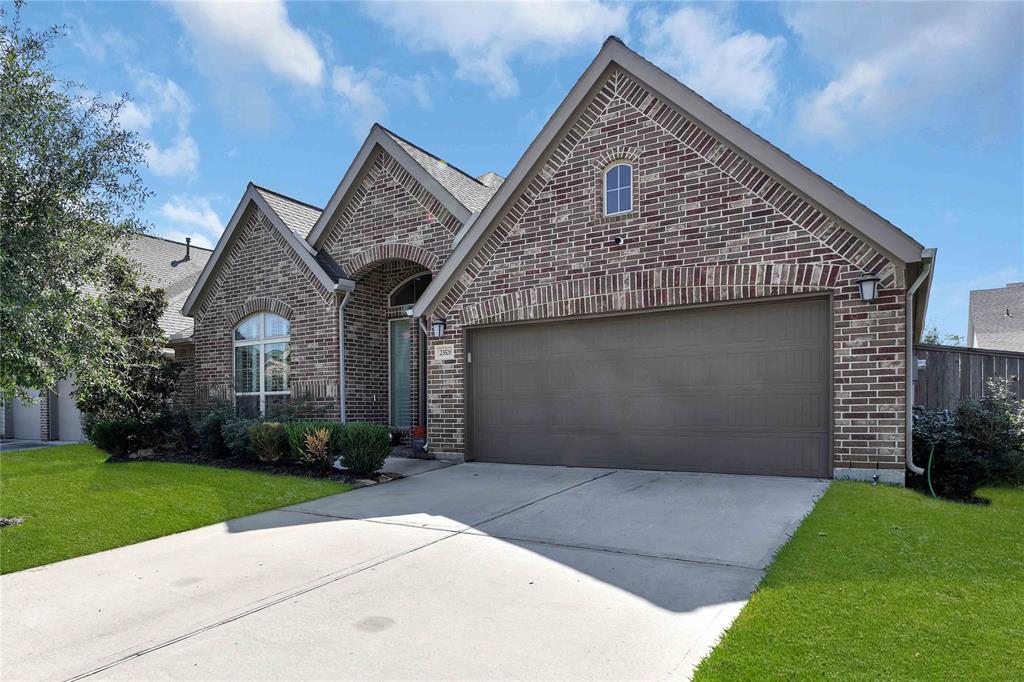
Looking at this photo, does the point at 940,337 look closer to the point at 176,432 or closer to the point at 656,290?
the point at 656,290

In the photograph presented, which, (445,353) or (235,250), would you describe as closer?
(445,353)

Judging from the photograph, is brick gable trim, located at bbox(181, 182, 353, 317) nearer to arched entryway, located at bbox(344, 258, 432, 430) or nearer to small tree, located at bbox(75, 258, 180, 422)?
arched entryway, located at bbox(344, 258, 432, 430)

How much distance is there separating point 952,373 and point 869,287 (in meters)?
3.98

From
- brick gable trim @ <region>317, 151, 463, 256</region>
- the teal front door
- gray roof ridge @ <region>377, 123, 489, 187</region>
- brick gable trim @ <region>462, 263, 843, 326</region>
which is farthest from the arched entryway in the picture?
brick gable trim @ <region>462, 263, 843, 326</region>

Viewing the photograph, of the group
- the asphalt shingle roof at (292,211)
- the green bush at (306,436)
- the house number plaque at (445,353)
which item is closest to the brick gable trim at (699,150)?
the house number plaque at (445,353)

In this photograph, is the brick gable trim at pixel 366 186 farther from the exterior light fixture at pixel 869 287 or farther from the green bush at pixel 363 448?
the exterior light fixture at pixel 869 287

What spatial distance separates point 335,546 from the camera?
19.4 feet

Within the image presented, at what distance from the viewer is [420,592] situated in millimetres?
4492

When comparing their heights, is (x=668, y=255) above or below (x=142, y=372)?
above

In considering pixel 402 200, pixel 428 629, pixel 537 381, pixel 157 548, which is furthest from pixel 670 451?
pixel 402 200

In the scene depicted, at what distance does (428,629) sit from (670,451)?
6.00 m

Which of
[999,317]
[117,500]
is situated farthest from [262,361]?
[999,317]

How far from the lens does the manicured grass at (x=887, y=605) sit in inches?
122

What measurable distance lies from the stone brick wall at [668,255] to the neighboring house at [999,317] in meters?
20.0
